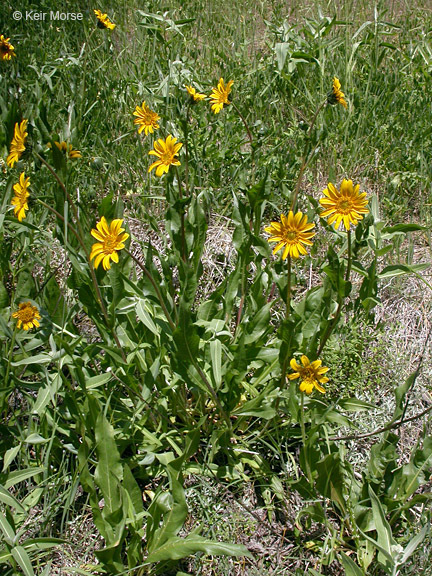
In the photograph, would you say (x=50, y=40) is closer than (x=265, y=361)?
No

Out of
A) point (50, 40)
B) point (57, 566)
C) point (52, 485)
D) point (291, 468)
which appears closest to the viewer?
point (57, 566)

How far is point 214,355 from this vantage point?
189cm

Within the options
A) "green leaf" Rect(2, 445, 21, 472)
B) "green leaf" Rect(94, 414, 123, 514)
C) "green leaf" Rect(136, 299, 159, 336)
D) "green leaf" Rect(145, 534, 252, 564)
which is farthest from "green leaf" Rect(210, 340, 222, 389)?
"green leaf" Rect(2, 445, 21, 472)

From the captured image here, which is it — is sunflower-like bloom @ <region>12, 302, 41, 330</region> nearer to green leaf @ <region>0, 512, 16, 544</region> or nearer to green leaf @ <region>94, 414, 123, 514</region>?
green leaf @ <region>94, 414, 123, 514</region>

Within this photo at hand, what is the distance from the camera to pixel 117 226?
1646 mm

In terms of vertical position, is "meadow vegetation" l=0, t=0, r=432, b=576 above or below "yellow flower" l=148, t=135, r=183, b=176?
below

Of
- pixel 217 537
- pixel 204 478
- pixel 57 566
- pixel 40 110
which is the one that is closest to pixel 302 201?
pixel 40 110

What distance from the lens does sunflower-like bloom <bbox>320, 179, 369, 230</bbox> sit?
1589 mm

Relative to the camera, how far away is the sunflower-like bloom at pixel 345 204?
1.59m

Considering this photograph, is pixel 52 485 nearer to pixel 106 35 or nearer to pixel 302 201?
pixel 302 201

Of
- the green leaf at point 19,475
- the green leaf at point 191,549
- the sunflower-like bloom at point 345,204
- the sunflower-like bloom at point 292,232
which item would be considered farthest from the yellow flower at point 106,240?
the green leaf at point 191,549

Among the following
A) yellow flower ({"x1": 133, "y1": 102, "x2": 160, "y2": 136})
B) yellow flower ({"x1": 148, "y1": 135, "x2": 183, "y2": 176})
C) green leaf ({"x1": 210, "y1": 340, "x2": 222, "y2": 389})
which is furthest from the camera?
yellow flower ({"x1": 133, "y1": 102, "x2": 160, "y2": 136})

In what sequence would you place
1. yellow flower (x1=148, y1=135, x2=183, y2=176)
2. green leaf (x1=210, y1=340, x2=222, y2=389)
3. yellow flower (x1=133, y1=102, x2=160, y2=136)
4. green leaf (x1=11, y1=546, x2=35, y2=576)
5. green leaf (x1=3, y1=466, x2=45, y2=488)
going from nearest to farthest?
green leaf (x1=11, y1=546, x2=35, y2=576) → green leaf (x1=3, y1=466, x2=45, y2=488) → green leaf (x1=210, y1=340, x2=222, y2=389) → yellow flower (x1=148, y1=135, x2=183, y2=176) → yellow flower (x1=133, y1=102, x2=160, y2=136)

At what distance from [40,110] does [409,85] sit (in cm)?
252
